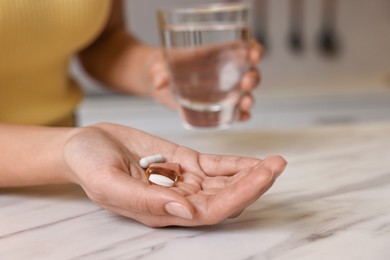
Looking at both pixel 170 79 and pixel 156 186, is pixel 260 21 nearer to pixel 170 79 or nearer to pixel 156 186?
pixel 170 79

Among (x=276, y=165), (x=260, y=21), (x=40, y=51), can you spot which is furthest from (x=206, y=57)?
(x=260, y=21)

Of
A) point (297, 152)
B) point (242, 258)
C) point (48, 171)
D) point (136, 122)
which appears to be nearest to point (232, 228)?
point (242, 258)

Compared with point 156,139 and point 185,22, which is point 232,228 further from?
point 185,22

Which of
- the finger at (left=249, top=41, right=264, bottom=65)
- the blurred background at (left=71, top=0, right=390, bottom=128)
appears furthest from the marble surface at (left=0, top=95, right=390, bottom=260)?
the blurred background at (left=71, top=0, right=390, bottom=128)

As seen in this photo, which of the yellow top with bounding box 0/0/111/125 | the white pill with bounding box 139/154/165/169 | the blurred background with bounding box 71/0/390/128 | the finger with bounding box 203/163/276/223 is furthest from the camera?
the blurred background with bounding box 71/0/390/128

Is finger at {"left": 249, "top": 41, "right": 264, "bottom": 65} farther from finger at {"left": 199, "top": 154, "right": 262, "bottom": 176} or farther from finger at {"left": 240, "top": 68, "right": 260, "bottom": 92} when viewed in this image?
finger at {"left": 199, "top": 154, "right": 262, "bottom": 176}
